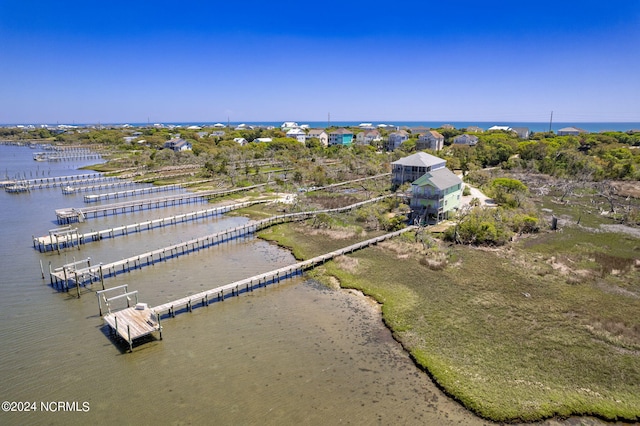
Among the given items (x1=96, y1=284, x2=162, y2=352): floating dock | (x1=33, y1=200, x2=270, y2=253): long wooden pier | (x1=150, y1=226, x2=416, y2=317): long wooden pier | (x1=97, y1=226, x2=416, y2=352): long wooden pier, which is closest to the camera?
(x1=96, y1=284, x2=162, y2=352): floating dock

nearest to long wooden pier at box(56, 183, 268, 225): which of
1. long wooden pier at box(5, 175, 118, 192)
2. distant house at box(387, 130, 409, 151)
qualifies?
long wooden pier at box(5, 175, 118, 192)

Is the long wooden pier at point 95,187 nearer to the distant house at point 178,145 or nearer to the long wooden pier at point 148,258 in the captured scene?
the distant house at point 178,145

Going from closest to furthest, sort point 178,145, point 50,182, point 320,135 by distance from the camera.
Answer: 1. point 50,182
2. point 178,145
3. point 320,135

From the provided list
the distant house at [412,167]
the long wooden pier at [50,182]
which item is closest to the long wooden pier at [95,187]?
the long wooden pier at [50,182]

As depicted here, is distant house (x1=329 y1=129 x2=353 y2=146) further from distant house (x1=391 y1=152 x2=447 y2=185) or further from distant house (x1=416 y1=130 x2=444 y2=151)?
distant house (x1=391 y1=152 x2=447 y2=185)

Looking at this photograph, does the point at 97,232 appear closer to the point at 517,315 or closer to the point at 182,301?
the point at 182,301

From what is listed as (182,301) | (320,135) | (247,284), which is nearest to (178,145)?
(320,135)
